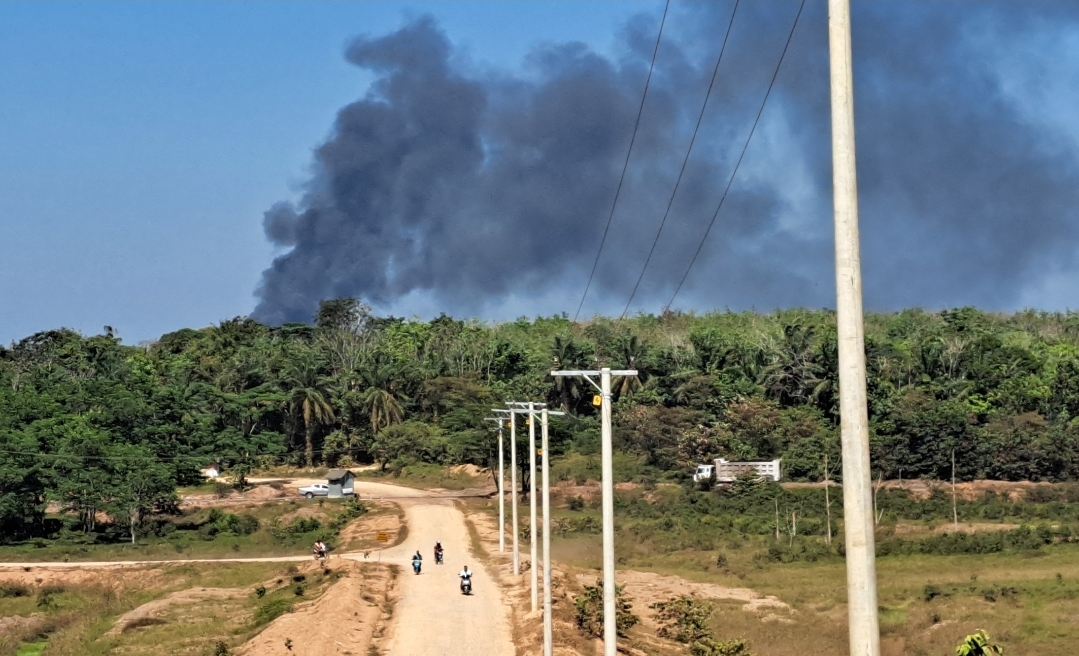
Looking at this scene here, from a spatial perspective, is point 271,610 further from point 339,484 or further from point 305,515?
point 339,484

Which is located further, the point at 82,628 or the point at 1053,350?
the point at 1053,350

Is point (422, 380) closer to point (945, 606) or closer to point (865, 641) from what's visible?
point (945, 606)

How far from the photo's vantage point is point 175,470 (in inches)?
3954

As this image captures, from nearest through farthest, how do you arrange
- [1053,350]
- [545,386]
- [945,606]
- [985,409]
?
1. [945,606]
2. [985,409]
3. [545,386]
4. [1053,350]

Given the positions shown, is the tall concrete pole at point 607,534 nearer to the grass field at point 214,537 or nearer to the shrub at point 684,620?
the shrub at point 684,620

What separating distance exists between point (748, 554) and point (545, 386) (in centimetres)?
5221

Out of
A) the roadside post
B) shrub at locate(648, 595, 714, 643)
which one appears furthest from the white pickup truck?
shrub at locate(648, 595, 714, 643)

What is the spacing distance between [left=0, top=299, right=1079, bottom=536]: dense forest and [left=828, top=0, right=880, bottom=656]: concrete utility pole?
273 ft

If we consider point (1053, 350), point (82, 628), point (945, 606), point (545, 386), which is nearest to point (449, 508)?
point (545, 386)

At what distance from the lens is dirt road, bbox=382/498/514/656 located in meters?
45.0

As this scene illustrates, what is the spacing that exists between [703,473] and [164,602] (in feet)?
179

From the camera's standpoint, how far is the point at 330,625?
46969mm

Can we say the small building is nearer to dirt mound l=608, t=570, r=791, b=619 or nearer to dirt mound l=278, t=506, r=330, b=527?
dirt mound l=278, t=506, r=330, b=527

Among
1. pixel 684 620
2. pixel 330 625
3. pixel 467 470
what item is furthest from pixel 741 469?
pixel 330 625
